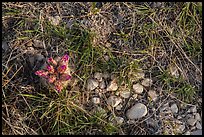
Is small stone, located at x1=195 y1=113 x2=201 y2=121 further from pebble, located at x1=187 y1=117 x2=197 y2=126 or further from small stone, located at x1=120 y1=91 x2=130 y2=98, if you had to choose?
small stone, located at x1=120 y1=91 x2=130 y2=98

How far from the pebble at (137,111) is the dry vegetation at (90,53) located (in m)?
0.04

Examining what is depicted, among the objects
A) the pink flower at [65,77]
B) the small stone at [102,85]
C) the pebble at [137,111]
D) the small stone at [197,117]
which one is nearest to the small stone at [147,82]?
the pebble at [137,111]

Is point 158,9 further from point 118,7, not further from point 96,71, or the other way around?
point 96,71

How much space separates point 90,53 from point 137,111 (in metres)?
0.50

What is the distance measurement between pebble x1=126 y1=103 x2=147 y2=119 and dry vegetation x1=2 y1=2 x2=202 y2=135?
40 mm

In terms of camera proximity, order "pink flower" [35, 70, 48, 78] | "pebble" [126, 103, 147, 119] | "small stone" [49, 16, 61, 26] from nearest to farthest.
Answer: "pink flower" [35, 70, 48, 78] → "pebble" [126, 103, 147, 119] → "small stone" [49, 16, 61, 26]

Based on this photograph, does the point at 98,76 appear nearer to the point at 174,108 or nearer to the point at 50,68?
the point at 50,68

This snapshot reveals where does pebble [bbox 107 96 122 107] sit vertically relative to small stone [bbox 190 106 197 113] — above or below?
above

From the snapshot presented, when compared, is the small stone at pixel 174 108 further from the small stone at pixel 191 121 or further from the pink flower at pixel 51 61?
the pink flower at pixel 51 61

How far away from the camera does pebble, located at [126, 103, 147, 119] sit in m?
2.84

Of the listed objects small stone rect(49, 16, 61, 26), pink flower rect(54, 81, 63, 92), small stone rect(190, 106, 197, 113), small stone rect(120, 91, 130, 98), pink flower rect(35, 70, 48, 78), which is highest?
small stone rect(49, 16, 61, 26)

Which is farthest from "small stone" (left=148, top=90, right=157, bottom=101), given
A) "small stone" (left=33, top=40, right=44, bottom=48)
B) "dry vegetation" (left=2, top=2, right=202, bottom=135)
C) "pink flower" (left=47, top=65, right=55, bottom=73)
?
"small stone" (left=33, top=40, right=44, bottom=48)

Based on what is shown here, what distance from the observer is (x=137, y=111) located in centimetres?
285

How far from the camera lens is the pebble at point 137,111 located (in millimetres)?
2844
